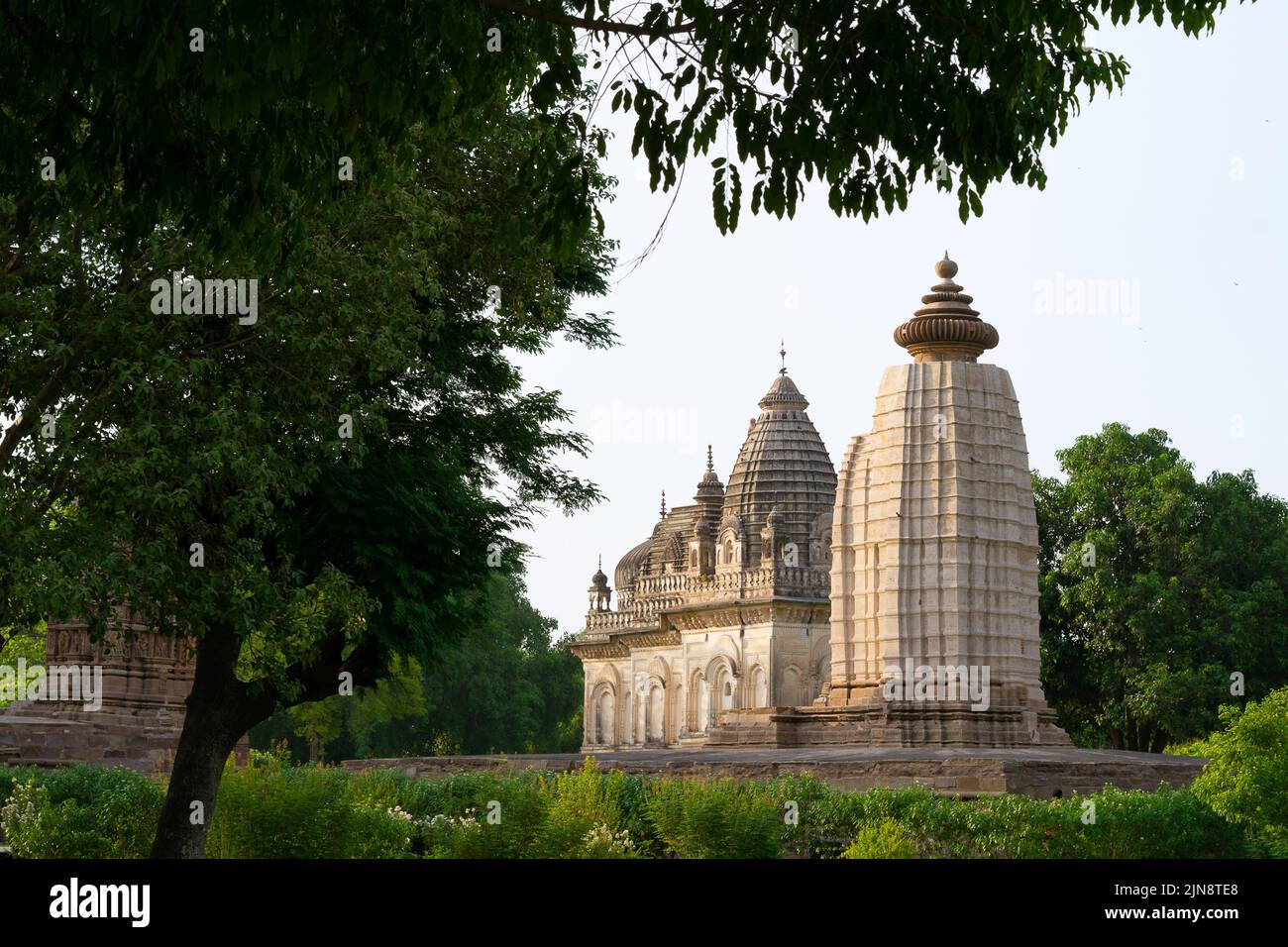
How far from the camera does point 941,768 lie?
22.9 meters

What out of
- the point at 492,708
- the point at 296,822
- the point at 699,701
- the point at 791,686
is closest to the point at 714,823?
the point at 296,822

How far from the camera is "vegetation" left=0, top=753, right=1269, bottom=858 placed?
17375 millimetres

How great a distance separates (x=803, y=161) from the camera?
9.62 meters

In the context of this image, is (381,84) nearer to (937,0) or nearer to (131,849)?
(937,0)

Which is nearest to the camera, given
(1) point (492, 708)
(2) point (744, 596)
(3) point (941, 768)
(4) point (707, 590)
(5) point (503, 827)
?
(5) point (503, 827)

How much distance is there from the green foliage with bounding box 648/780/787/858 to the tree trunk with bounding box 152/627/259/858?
462cm

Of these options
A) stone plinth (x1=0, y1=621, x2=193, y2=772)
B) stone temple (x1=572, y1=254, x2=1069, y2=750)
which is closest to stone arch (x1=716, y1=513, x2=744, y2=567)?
stone temple (x1=572, y1=254, x2=1069, y2=750)

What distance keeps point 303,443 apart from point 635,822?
5393 mm

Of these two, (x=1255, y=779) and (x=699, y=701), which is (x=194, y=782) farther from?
(x=699, y=701)

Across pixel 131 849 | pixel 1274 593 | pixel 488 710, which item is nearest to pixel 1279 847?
pixel 131 849

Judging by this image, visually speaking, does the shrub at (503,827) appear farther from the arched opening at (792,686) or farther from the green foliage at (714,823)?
the arched opening at (792,686)

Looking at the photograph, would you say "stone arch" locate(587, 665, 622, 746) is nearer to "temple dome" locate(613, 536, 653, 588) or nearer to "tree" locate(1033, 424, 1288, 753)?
"temple dome" locate(613, 536, 653, 588)

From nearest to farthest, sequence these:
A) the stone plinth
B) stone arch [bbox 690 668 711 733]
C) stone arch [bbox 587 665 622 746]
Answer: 1. the stone plinth
2. stone arch [bbox 690 668 711 733]
3. stone arch [bbox 587 665 622 746]

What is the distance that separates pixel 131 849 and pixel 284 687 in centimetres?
287
